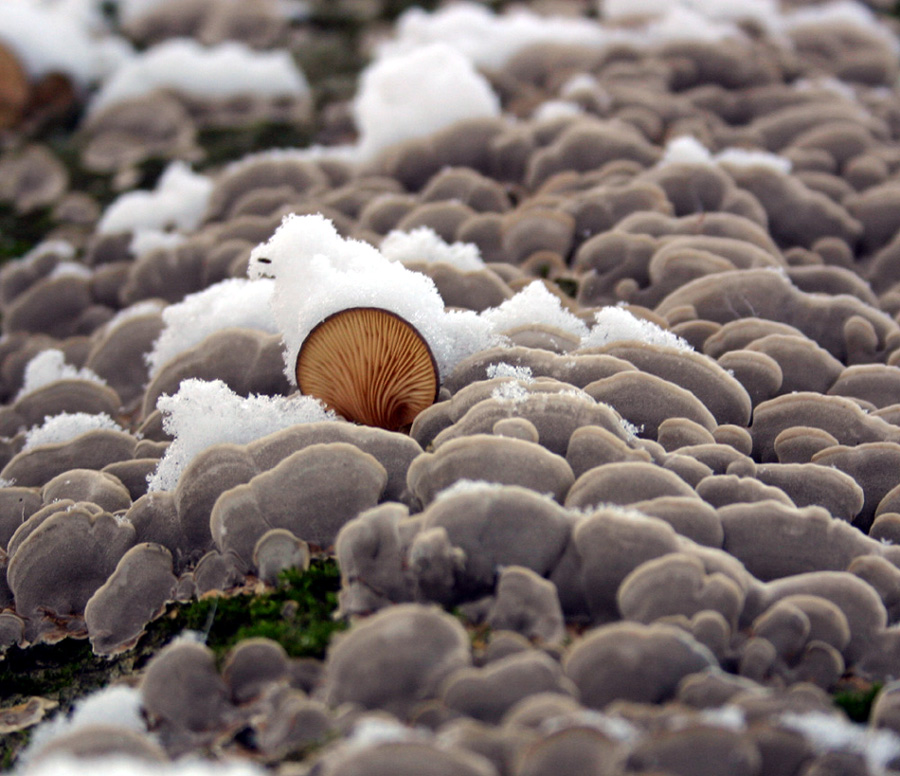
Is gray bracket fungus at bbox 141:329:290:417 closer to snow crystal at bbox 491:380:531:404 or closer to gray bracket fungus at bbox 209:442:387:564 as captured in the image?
gray bracket fungus at bbox 209:442:387:564

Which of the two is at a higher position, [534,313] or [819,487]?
[534,313]

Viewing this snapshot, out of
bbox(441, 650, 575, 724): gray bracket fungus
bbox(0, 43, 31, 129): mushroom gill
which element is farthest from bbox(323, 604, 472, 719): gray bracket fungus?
bbox(0, 43, 31, 129): mushroom gill

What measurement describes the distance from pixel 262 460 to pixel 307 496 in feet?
0.79

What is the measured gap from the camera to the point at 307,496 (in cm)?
258

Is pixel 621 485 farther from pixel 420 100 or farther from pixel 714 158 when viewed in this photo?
pixel 420 100

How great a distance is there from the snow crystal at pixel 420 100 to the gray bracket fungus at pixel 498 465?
371 cm

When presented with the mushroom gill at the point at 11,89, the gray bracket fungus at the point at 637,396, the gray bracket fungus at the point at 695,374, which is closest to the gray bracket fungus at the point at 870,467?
the gray bracket fungus at the point at 695,374

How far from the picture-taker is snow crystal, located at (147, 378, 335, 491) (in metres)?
2.99

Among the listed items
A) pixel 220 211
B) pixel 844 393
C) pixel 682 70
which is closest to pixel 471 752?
pixel 844 393

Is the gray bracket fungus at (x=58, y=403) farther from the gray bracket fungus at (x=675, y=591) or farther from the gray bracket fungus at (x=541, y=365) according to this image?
the gray bracket fungus at (x=675, y=591)

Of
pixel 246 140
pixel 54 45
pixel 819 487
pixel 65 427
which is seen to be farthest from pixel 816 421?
pixel 54 45

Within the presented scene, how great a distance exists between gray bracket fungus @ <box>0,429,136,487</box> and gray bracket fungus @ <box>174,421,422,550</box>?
709 millimetres

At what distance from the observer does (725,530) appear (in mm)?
2482

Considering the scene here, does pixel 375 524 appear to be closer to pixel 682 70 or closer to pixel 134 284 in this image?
pixel 134 284
